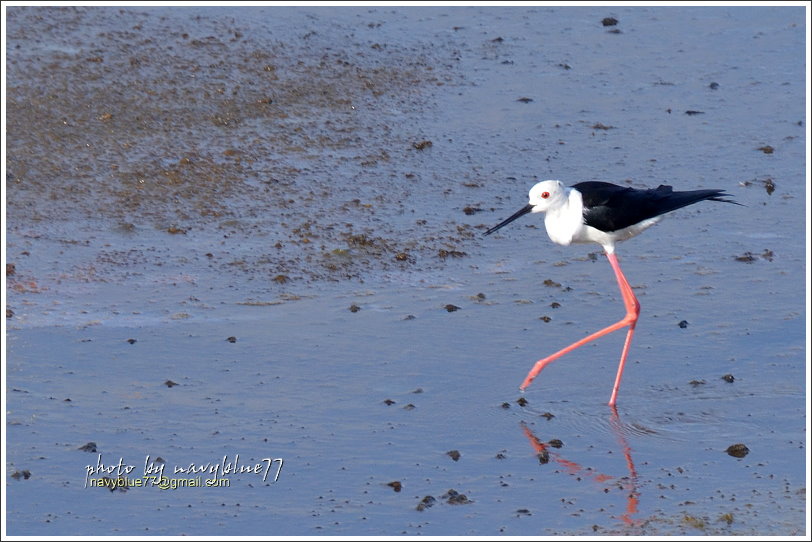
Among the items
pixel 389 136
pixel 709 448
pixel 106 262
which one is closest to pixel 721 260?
pixel 709 448

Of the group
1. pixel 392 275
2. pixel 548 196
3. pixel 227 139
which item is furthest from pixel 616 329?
pixel 227 139

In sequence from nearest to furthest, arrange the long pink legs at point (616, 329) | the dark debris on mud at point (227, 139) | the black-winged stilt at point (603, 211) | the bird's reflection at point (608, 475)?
1. the bird's reflection at point (608, 475)
2. the long pink legs at point (616, 329)
3. the black-winged stilt at point (603, 211)
4. the dark debris on mud at point (227, 139)

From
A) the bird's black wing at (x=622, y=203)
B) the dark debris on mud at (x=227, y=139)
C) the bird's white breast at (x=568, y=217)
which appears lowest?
the dark debris on mud at (x=227, y=139)

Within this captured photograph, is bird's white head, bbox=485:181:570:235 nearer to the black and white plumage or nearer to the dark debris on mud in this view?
the black and white plumage

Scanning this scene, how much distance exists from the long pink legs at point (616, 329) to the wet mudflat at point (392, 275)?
94 mm

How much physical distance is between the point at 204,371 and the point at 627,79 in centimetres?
538

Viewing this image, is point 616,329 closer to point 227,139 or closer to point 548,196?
point 548,196

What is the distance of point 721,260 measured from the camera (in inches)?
280

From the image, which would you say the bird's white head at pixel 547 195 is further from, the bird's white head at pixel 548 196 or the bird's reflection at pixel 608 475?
the bird's reflection at pixel 608 475

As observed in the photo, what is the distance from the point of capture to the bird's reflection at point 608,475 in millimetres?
4672

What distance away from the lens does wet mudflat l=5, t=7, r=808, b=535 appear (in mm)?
4832

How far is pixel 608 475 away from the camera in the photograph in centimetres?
493

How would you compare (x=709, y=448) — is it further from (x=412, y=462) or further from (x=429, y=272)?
(x=429, y=272)

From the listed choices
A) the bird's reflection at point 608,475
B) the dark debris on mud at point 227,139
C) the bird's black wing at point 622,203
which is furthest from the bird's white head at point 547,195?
the bird's reflection at point 608,475
